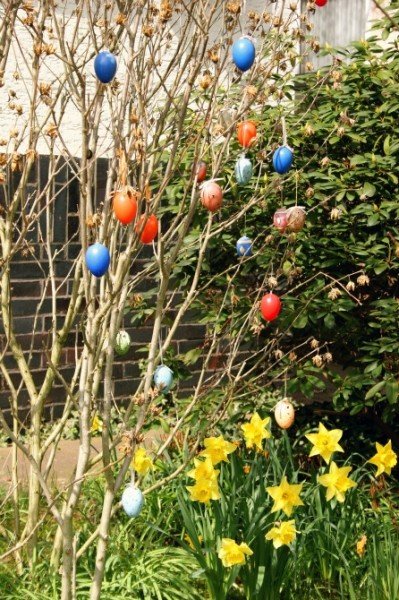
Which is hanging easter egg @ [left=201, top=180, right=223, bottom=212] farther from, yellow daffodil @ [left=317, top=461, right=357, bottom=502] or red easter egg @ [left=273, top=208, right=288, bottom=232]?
yellow daffodil @ [left=317, top=461, right=357, bottom=502]

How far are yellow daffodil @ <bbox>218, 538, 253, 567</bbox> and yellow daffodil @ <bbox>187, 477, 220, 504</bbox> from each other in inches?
8.0

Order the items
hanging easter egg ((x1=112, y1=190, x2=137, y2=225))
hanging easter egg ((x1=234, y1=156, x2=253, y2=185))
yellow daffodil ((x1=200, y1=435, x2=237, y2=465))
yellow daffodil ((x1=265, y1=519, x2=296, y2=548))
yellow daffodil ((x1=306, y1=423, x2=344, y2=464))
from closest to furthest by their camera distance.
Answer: hanging easter egg ((x1=112, y1=190, x2=137, y2=225))
hanging easter egg ((x1=234, y1=156, x2=253, y2=185))
yellow daffodil ((x1=265, y1=519, x2=296, y2=548))
yellow daffodil ((x1=200, y1=435, x2=237, y2=465))
yellow daffodil ((x1=306, y1=423, x2=344, y2=464))

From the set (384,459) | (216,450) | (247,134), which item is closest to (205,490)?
(216,450)

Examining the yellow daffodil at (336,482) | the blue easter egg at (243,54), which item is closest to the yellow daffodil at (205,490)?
the yellow daffodil at (336,482)

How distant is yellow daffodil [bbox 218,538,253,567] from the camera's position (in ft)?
11.6

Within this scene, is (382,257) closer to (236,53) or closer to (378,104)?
(378,104)

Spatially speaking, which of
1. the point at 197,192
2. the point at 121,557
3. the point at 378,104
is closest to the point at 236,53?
the point at 197,192

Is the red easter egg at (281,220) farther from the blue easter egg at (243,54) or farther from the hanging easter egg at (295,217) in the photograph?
the blue easter egg at (243,54)

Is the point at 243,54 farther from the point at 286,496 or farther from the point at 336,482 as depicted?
the point at 336,482

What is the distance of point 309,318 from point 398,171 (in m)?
0.80

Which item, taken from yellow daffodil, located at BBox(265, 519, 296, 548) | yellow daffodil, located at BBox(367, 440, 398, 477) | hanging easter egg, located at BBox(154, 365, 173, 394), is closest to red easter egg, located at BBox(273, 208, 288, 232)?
hanging easter egg, located at BBox(154, 365, 173, 394)

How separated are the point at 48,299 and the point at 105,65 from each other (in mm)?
4141

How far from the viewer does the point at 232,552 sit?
11.6ft

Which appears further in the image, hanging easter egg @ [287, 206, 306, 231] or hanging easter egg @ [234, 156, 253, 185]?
Answer: hanging easter egg @ [234, 156, 253, 185]
